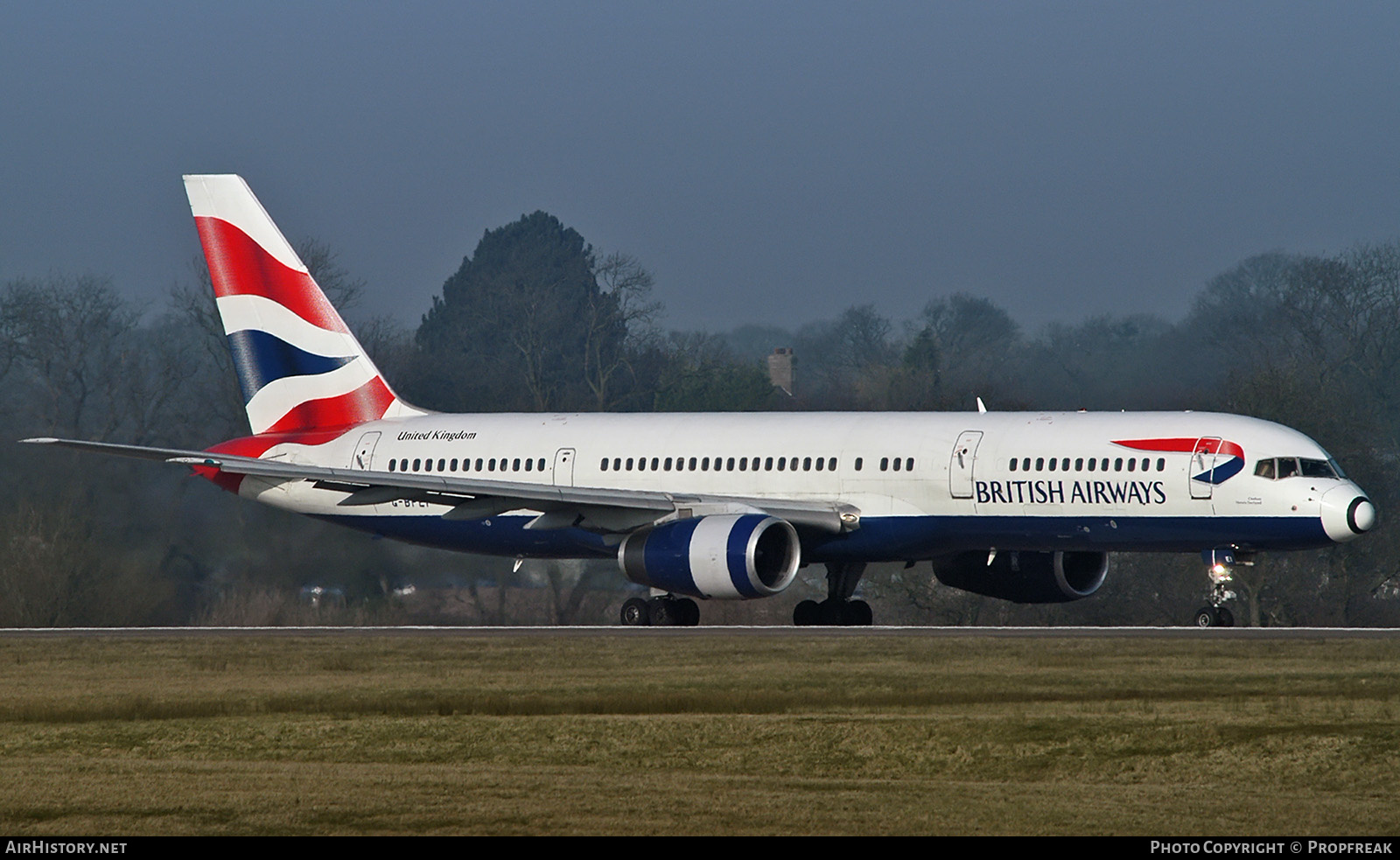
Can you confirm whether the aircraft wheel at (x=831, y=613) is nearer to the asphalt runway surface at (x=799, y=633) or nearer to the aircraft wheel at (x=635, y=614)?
the aircraft wheel at (x=635, y=614)

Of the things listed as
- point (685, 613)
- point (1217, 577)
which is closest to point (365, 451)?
point (685, 613)

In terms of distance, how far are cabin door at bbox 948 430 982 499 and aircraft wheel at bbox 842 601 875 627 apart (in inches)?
143

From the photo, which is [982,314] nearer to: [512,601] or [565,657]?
[512,601]

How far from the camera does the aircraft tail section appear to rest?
38094 millimetres

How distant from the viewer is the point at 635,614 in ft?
110

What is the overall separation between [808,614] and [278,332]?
37.6 feet

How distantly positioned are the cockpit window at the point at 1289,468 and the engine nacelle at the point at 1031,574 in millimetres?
4843

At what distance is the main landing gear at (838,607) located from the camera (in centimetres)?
3428

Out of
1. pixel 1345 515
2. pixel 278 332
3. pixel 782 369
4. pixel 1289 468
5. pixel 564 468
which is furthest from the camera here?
pixel 782 369

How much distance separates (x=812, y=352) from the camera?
4348 inches

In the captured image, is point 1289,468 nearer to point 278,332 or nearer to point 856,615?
point 856,615

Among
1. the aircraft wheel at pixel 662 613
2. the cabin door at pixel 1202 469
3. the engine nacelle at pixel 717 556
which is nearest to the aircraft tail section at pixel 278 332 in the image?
the aircraft wheel at pixel 662 613

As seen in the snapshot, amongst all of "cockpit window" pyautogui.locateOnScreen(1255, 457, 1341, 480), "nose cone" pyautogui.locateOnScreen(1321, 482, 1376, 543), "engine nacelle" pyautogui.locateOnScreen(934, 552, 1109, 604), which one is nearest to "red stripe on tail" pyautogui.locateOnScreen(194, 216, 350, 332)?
"engine nacelle" pyautogui.locateOnScreen(934, 552, 1109, 604)

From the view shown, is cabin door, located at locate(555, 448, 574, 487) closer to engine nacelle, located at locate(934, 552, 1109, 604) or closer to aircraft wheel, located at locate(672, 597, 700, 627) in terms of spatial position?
aircraft wheel, located at locate(672, 597, 700, 627)
